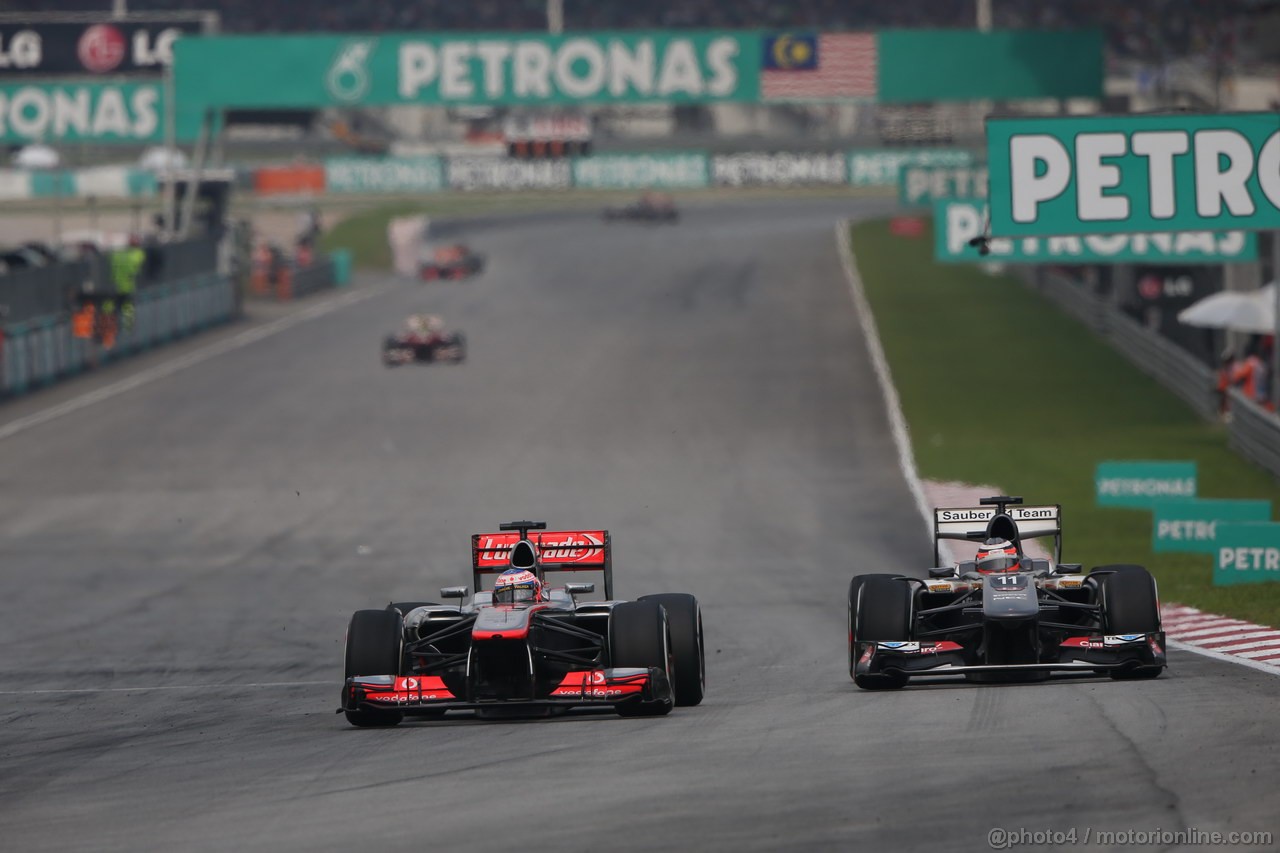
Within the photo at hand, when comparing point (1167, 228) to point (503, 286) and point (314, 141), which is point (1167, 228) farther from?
point (314, 141)

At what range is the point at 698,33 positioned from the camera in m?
46.8

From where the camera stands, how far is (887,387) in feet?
138

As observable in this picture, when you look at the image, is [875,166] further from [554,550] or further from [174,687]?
[554,550]

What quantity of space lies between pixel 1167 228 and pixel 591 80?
25.2 m

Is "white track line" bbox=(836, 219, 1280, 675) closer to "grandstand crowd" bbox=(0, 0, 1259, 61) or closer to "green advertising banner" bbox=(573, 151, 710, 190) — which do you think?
"green advertising banner" bbox=(573, 151, 710, 190)

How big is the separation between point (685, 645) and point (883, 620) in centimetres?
146

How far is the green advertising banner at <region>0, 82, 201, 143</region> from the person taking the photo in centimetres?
5325

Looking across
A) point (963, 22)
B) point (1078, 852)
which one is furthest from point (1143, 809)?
point (963, 22)

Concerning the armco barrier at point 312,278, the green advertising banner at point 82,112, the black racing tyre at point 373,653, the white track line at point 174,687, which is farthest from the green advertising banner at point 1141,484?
the armco barrier at point 312,278

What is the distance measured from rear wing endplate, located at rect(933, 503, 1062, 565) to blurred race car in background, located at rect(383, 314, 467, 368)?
3155cm

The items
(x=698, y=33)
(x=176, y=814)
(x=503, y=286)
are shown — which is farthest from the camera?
(x=503, y=286)

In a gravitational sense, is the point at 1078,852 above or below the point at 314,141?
below

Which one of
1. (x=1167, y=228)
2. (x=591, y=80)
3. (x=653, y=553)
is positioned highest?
(x=591, y=80)

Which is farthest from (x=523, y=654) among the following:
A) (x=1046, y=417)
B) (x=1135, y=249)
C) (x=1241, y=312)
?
(x=1046, y=417)
